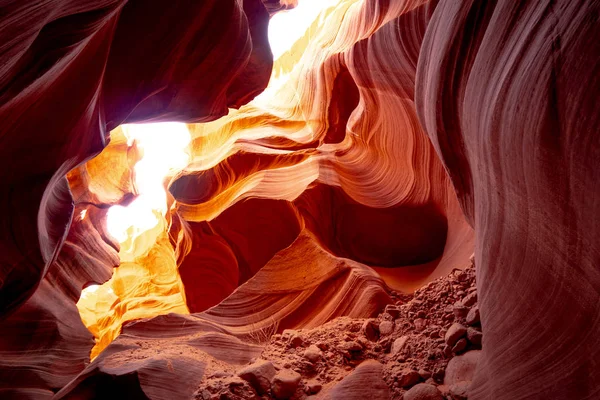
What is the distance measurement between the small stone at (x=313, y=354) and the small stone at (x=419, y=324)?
75cm

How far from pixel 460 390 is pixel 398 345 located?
2.78 feet

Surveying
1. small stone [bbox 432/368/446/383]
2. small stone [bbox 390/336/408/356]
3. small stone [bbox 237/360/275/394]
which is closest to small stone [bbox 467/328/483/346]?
small stone [bbox 432/368/446/383]

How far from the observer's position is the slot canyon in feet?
5.99

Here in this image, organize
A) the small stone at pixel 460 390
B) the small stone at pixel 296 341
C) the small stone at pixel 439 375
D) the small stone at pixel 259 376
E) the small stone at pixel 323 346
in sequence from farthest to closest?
the small stone at pixel 296 341
the small stone at pixel 323 346
the small stone at pixel 259 376
the small stone at pixel 439 375
the small stone at pixel 460 390

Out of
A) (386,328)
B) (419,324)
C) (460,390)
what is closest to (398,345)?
(419,324)

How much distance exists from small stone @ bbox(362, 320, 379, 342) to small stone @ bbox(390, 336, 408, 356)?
327mm

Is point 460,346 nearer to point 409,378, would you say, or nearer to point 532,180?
point 409,378

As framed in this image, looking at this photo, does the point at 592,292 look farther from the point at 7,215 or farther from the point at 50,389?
the point at 50,389

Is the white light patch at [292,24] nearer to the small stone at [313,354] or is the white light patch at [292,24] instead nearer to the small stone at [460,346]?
the small stone at [313,354]

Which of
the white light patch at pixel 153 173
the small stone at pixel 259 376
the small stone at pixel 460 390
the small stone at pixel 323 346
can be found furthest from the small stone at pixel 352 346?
the white light patch at pixel 153 173

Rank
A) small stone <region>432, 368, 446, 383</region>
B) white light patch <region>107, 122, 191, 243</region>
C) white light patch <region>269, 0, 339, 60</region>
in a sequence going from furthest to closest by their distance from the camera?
1. white light patch <region>107, 122, 191, 243</region>
2. white light patch <region>269, 0, 339, 60</region>
3. small stone <region>432, 368, 446, 383</region>

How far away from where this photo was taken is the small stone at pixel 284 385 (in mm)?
3109

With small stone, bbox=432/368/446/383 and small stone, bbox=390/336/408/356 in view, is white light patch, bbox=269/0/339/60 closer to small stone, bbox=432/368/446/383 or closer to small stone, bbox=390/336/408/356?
small stone, bbox=390/336/408/356

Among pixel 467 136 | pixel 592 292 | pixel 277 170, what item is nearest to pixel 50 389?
pixel 277 170
